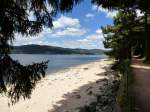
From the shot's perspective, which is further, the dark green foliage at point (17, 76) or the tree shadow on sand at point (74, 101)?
the tree shadow on sand at point (74, 101)

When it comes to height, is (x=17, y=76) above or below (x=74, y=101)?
above

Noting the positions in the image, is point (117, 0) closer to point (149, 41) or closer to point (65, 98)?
point (65, 98)

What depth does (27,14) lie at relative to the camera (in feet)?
22.1

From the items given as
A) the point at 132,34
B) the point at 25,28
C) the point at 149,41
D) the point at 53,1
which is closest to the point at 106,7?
the point at 53,1

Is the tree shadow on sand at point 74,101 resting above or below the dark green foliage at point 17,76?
below

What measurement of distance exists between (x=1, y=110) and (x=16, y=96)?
1140 centimetres

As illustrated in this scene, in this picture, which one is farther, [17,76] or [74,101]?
[74,101]

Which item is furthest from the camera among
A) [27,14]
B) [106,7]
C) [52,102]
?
[52,102]

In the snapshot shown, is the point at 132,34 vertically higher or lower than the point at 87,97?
higher

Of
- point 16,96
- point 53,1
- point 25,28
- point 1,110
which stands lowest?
point 1,110

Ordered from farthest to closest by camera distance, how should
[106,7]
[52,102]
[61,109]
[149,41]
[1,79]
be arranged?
[149,41]
[52,102]
[61,109]
[106,7]
[1,79]

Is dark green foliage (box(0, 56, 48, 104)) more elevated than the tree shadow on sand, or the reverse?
dark green foliage (box(0, 56, 48, 104))

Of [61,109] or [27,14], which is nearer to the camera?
[27,14]

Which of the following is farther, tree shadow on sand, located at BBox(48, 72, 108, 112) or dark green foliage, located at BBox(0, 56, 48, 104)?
tree shadow on sand, located at BBox(48, 72, 108, 112)
